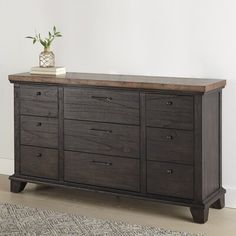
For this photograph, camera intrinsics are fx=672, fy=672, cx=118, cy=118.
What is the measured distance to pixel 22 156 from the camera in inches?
183

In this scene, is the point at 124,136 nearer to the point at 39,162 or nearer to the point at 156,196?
the point at 156,196

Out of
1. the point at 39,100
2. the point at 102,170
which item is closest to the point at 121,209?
the point at 102,170

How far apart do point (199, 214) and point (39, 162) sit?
120 cm

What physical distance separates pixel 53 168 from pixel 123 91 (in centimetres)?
78

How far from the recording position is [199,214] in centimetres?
403

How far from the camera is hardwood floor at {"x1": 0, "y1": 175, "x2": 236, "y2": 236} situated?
13.1ft

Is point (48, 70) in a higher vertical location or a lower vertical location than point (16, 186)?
higher

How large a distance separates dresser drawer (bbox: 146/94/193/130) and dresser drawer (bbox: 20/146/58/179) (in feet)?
2.57

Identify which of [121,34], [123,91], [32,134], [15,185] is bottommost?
[15,185]

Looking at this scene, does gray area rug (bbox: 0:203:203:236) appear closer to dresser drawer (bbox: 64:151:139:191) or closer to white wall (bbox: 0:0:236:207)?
dresser drawer (bbox: 64:151:139:191)

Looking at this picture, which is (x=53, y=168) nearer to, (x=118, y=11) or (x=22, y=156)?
(x=22, y=156)

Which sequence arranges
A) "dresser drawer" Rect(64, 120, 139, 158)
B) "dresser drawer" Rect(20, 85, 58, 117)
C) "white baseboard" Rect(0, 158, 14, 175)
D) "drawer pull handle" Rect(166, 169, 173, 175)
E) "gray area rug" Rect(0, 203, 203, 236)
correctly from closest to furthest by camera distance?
1. "gray area rug" Rect(0, 203, 203, 236)
2. "drawer pull handle" Rect(166, 169, 173, 175)
3. "dresser drawer" Rect(64, 120, 139, 158)
4. "dresser drawer" Rect(20, 85, 58, 117)
5. "white baseboard" Rect(0, 158, 14, 175)

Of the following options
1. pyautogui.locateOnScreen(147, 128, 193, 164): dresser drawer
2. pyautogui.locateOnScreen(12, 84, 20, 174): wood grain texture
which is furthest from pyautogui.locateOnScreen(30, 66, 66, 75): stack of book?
pyautogui.locateOnScreen(147, 128, 193, 164): dresser drawer

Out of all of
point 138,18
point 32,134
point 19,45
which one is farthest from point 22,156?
point 138,18
